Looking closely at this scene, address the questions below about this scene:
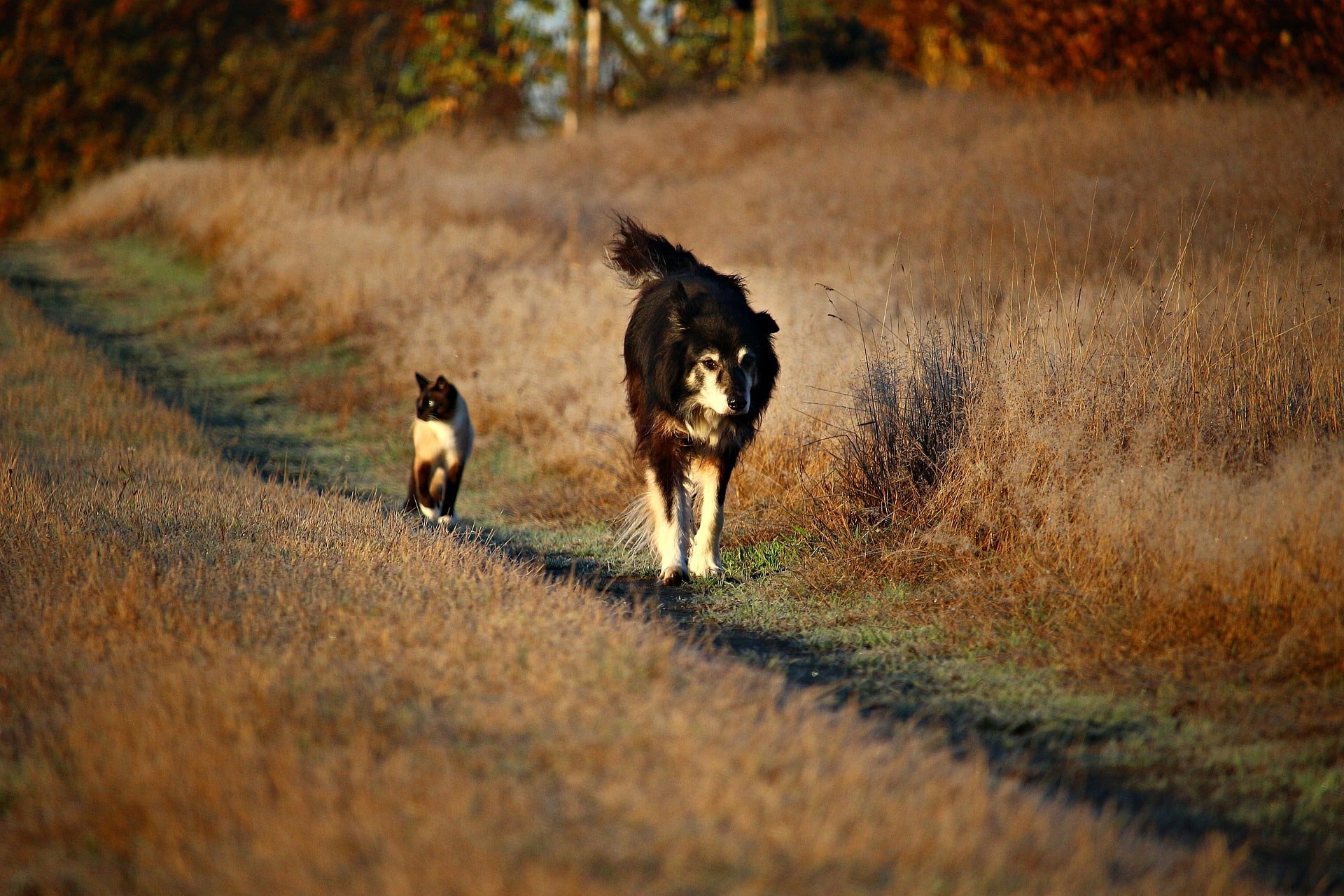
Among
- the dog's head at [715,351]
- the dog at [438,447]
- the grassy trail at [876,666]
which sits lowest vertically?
the grassy trail at [876,666]

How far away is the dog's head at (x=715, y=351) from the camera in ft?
19.0

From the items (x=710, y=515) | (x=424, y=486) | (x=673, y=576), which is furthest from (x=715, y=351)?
(x=424, y=486)

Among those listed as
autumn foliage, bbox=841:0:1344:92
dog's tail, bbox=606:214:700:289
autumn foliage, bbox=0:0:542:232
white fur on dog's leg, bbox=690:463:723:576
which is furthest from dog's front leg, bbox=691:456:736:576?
autumn foliage, bbox=0:0:542:232

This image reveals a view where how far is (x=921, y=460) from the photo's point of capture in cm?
618

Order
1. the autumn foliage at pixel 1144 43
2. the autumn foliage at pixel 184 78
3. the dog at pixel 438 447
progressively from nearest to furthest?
the dog at pixel 438 447
the autumn foliage at pixel 1144 43
the autumn foliage at pixel 184 78

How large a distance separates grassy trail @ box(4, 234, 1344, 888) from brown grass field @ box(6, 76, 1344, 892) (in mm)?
123

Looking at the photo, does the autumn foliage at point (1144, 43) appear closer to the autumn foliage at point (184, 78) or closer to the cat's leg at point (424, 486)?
the cat's leg at point (424, 486)

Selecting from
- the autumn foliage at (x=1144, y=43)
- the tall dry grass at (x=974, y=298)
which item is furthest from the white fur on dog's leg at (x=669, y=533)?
the autumn foliage at (x=1144, y=43)

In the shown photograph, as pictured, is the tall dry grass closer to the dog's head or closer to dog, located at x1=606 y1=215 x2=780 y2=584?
dog, located at x1=606 y1=215 x2=780 y2=584

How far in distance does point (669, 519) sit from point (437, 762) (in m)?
3.16

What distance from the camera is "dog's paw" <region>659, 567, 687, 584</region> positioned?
6016mm

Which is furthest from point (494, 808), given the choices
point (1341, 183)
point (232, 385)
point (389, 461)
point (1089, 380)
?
point (232, 385)

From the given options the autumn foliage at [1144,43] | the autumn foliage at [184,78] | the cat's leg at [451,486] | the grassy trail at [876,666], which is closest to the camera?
the grassy trail at [876,666]

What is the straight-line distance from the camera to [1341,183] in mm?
8789
